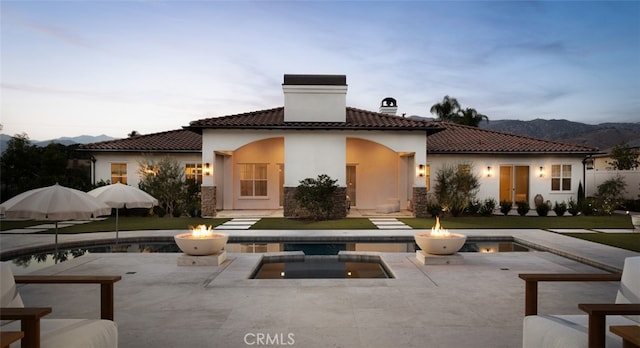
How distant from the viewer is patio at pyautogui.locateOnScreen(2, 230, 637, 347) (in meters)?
4.97

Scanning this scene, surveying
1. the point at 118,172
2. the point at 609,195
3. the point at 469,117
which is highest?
the point at 469,117

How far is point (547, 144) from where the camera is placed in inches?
899

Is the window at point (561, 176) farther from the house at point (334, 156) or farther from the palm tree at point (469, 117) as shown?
the palm tree at point (469, 117)

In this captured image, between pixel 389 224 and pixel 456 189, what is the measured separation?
5.18 meters

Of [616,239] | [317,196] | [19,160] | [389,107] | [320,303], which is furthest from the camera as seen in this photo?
[19,160]

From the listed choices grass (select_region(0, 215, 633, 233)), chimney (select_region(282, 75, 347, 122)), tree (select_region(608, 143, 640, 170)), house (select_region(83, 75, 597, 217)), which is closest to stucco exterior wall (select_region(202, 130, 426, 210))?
house (select_region(83, 75, 597, 217))

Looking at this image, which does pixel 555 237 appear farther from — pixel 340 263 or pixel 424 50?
pixel 424 50

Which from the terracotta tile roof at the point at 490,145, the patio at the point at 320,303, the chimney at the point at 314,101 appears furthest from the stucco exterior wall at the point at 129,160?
the patio at the point at 320,303

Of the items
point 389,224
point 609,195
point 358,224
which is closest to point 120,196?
point 358,224

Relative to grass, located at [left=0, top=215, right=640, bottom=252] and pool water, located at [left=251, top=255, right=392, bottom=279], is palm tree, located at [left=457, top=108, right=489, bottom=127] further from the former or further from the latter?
pool water, located at [left=251, top=255, right=392, bottom=279]

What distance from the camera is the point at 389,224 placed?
16031 millimetres

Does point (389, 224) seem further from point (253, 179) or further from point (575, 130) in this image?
point (575, 130)

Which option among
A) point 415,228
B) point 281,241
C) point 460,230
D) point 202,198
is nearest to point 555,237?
point 460,230

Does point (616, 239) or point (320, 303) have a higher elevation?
point (616, 239)
